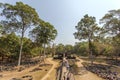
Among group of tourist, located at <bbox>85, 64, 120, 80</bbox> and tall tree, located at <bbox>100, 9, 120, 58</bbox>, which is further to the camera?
tall tree, located at <bbox>100, 9, 120, 58</bbox>

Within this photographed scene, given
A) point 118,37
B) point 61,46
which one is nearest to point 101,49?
point 118,37

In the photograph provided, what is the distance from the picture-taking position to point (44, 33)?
4553 cm

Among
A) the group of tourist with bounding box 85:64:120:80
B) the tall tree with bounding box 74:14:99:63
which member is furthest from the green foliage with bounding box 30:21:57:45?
the group of tourist with bounding box 85:64:120:80

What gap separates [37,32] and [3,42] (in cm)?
881

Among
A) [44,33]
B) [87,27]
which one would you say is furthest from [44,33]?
[87,27]

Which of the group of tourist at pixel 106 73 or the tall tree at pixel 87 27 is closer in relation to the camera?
the group of tourist at pixel 106 73

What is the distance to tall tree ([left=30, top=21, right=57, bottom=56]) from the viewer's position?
148 ft

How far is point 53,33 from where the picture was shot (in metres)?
46.0

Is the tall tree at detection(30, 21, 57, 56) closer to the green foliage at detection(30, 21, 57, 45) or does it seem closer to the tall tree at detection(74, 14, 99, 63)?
the green foliage at detection(30, 21, 57, 45)

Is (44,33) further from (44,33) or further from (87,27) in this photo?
(87,27)

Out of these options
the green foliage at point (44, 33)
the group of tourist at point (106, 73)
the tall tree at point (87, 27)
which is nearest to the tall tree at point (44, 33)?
the green foliage at point (44, 33)

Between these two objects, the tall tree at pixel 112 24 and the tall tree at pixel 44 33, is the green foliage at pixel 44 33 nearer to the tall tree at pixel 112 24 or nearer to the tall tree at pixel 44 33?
the tall tree at pixel 44 33

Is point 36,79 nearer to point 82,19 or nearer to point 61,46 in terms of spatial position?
point 82,19

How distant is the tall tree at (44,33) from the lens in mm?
44969
